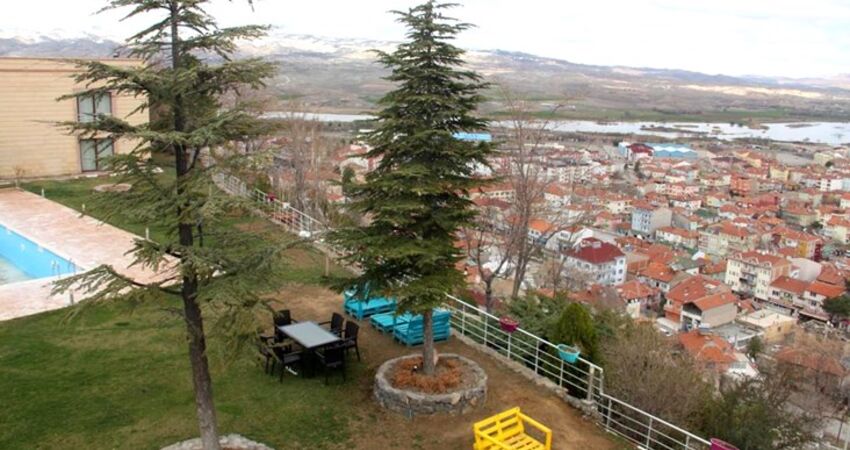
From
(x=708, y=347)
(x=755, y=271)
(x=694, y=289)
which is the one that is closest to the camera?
(x=708, y=347)

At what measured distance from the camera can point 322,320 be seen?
1355 cm

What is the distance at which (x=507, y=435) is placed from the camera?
877 centimetres

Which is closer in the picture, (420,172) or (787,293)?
(420,172)

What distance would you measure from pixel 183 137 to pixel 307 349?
5.11 m

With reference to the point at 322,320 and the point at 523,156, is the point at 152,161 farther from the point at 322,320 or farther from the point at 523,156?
the point at 523,156

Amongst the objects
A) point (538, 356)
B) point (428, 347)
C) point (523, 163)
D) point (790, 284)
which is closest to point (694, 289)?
point (790, 284)

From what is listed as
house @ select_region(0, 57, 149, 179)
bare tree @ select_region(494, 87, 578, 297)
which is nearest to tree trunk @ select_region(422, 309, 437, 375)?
bare tree @ select_region(494, 87, 578, 297)

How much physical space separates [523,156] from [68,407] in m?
13.4

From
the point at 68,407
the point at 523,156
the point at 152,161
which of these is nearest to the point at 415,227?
the point at 152,161

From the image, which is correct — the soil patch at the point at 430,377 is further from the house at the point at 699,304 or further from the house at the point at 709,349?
the house at the point at 699,304

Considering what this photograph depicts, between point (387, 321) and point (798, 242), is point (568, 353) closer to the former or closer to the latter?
point (387, 321)

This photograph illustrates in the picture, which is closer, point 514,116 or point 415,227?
point 415,227

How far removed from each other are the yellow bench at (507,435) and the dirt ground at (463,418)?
1.78ft

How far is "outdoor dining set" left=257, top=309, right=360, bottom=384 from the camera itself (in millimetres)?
10531
